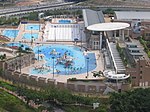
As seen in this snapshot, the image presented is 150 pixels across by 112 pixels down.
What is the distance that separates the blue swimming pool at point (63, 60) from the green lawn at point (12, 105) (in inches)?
171

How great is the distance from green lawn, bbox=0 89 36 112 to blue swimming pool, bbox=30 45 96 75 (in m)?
4.36

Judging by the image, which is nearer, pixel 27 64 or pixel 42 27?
pixel 27 64

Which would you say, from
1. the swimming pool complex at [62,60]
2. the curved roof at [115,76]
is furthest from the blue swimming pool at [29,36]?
the curved roof at [115,76]

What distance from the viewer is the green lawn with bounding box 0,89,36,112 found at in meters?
16.8

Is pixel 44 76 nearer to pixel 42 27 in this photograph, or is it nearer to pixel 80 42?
pixel 80 42

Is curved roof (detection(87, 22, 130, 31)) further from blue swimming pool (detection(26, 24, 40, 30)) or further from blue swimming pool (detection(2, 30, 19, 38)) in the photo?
blue swimming pool (detection(26, 24, 40, 30))

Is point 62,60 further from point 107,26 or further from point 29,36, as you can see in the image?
point 29,36

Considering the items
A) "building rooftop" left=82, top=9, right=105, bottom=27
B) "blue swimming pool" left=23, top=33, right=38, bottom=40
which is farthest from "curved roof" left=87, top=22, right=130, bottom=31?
"blue swimming pool" left=23, top=33, right=38, bottom=40

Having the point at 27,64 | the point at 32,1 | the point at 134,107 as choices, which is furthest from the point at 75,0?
the point at 134,107

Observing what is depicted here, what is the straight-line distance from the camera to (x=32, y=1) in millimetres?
48188

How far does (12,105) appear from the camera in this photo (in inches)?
666

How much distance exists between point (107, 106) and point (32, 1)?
32719 millimetres

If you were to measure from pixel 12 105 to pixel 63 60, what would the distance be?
7.37 metres

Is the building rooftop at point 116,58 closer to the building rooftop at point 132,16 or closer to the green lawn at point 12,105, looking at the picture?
the green lawn at point 12,105
